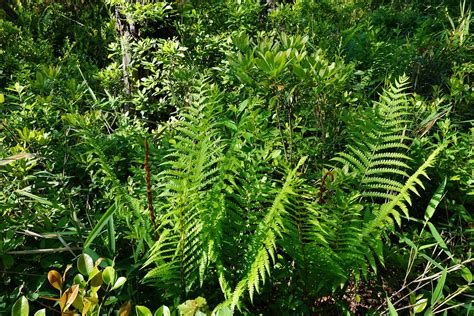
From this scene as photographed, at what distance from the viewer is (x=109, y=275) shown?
4.32 feet

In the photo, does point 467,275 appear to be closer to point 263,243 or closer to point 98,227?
point 263,243

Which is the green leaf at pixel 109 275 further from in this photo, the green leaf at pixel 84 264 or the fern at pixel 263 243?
the fern at pixel 263 243

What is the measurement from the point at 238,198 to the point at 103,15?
289cm

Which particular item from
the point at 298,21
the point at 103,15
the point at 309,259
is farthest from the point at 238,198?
the point at 103,15

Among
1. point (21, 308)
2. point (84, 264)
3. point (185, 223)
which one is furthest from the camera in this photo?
point (185, 223)

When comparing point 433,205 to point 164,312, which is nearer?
point 164,312

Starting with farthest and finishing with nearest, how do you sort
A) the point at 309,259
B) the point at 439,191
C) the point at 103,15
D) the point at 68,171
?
1. the point at 103,15
2. the point at 68,171
3. the point at 439,191
4. the point at 309,259

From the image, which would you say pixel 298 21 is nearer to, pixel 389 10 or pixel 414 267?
pixel 414 267

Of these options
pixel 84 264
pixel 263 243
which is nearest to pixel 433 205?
pixel 263 243

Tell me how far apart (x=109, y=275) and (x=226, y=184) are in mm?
671

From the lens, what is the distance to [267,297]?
5.87ft

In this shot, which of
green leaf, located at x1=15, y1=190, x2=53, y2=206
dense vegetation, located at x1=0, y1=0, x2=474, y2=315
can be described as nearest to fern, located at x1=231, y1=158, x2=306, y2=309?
dense vegetation, located at x1=0, y1=0, x2=474, y2=315

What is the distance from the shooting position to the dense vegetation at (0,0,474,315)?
1.62 m

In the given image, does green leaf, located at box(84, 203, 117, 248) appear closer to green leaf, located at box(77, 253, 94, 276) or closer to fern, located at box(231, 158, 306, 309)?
green leaf, located at box(77, 253, 94, 276)
